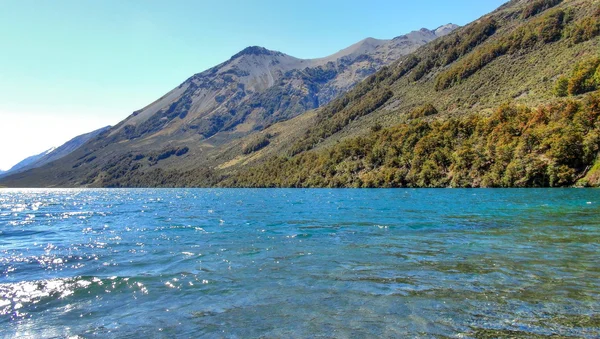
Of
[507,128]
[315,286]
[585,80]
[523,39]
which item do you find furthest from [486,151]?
[523,39]

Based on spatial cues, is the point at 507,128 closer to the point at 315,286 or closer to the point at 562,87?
the point at 562,87

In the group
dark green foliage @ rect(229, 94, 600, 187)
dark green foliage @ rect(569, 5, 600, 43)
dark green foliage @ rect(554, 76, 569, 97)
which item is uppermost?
dark green foliage @ rect(569, 5, 600, 43)

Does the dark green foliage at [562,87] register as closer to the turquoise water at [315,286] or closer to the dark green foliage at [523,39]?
the dark green foliage at [523,39]

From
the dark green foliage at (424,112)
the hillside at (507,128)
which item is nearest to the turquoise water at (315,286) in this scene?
the hillside at (507,128)

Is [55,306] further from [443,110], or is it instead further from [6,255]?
[443,110]

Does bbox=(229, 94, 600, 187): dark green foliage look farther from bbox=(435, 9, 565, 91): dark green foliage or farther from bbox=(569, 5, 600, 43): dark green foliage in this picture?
bbox=(435, 9, 565, 91): dark green foliage

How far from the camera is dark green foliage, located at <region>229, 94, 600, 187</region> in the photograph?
80.8 metres

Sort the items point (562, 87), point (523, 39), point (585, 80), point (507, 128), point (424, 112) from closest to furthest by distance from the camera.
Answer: point (507, 128) < point (585, 80) < point (562, 87) < point (424, 112) < point (523, 39)

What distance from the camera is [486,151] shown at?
104m

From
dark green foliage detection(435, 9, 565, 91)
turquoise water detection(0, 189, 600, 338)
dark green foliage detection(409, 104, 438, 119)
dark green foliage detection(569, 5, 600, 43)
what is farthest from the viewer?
dark green foliage detection(409, 104, 438, 119)

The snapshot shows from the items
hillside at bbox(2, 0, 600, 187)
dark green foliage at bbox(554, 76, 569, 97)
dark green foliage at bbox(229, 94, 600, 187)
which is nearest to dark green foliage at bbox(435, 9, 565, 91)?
hillside at bbox(2, 0, 600, 187)

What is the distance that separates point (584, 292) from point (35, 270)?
22906 mm

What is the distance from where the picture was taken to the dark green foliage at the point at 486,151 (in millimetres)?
80750

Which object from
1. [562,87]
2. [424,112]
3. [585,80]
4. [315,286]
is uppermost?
[424,112]
